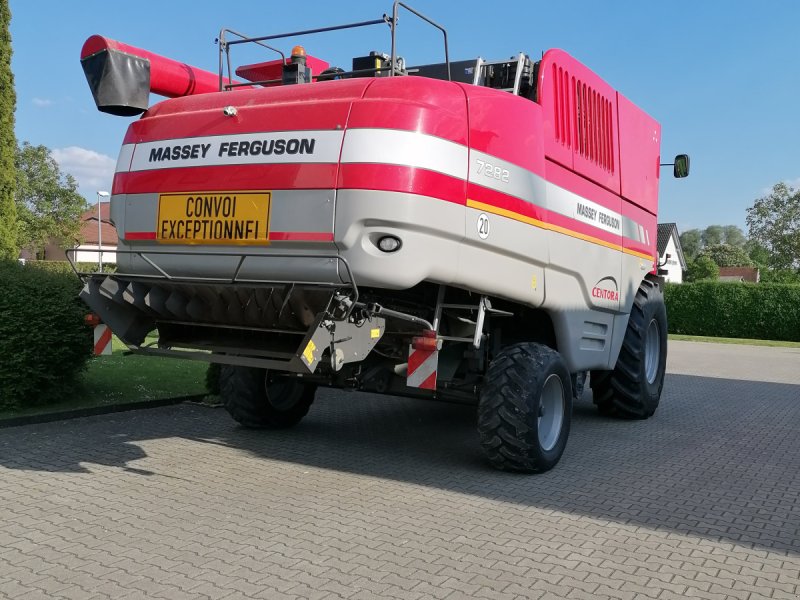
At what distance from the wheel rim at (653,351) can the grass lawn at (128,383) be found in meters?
5.25

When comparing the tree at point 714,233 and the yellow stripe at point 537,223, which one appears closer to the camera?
the yellow stripe at point 537,223

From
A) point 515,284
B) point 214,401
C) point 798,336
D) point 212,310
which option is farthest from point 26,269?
point 798,336

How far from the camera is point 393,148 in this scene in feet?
15.6

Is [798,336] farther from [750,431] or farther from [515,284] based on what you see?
[515,284]

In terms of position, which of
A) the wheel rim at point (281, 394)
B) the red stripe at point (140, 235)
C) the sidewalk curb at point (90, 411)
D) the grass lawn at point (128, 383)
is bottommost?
the sidewalk curb at point (90, 411)

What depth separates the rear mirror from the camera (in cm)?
907

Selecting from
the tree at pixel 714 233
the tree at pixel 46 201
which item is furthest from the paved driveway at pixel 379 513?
the tree at pixel 714 233

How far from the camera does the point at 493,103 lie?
5332mm

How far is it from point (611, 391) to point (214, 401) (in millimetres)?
4472

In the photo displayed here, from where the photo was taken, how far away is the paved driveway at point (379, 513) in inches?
149

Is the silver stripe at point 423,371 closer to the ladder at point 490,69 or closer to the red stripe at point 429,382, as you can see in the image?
the red stripe at point 429,382

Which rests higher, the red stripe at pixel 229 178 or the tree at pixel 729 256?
the tree at pixel 729 256

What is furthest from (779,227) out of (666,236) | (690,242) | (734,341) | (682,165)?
(690,242)

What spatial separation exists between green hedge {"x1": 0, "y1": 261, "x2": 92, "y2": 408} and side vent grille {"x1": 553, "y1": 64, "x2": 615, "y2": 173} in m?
4.95
